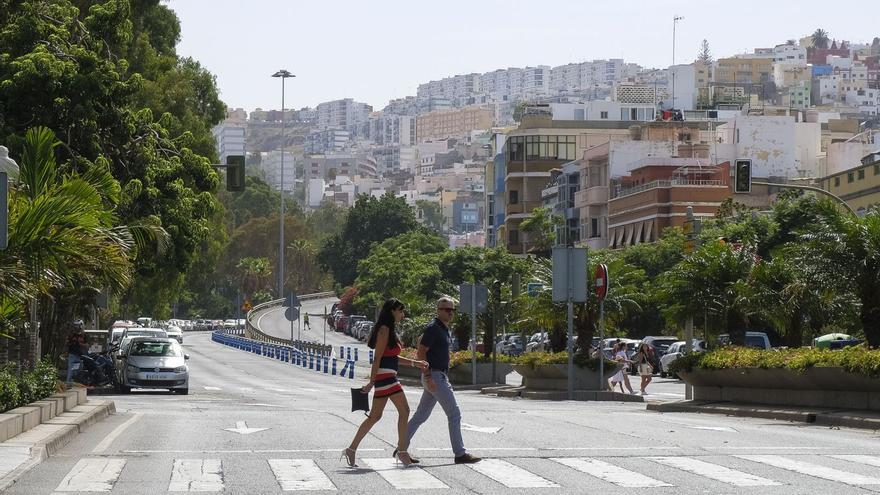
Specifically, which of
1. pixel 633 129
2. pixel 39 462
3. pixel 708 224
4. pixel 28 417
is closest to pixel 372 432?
pixel 28 417

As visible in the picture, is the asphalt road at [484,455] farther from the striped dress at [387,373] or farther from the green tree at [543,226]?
the green tree at [543,226]

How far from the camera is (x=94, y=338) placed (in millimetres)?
62438

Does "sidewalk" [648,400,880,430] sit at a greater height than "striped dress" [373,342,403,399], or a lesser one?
lesser

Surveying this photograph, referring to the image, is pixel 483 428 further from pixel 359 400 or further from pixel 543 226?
pixel 543 226

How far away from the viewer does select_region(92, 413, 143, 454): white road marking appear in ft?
60.8

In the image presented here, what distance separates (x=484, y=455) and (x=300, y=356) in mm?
60733

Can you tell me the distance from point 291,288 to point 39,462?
166239mm

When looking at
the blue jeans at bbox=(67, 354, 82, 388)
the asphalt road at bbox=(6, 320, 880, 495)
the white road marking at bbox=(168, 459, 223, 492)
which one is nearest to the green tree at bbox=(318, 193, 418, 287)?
the blue jeans at bbox=(67, 354, 82, 388)

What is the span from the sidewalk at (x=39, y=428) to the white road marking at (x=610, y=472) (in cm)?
542

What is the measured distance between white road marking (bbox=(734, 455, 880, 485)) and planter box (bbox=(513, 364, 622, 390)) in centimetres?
2238

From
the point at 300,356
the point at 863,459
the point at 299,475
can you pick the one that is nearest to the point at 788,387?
the point at 863,459

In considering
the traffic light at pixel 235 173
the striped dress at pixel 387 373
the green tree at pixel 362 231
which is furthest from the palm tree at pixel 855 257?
the green tree at pixel 362 231

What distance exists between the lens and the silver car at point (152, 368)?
4212 cm

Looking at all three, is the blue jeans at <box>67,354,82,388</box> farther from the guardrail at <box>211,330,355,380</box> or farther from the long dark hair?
the long dark hair
